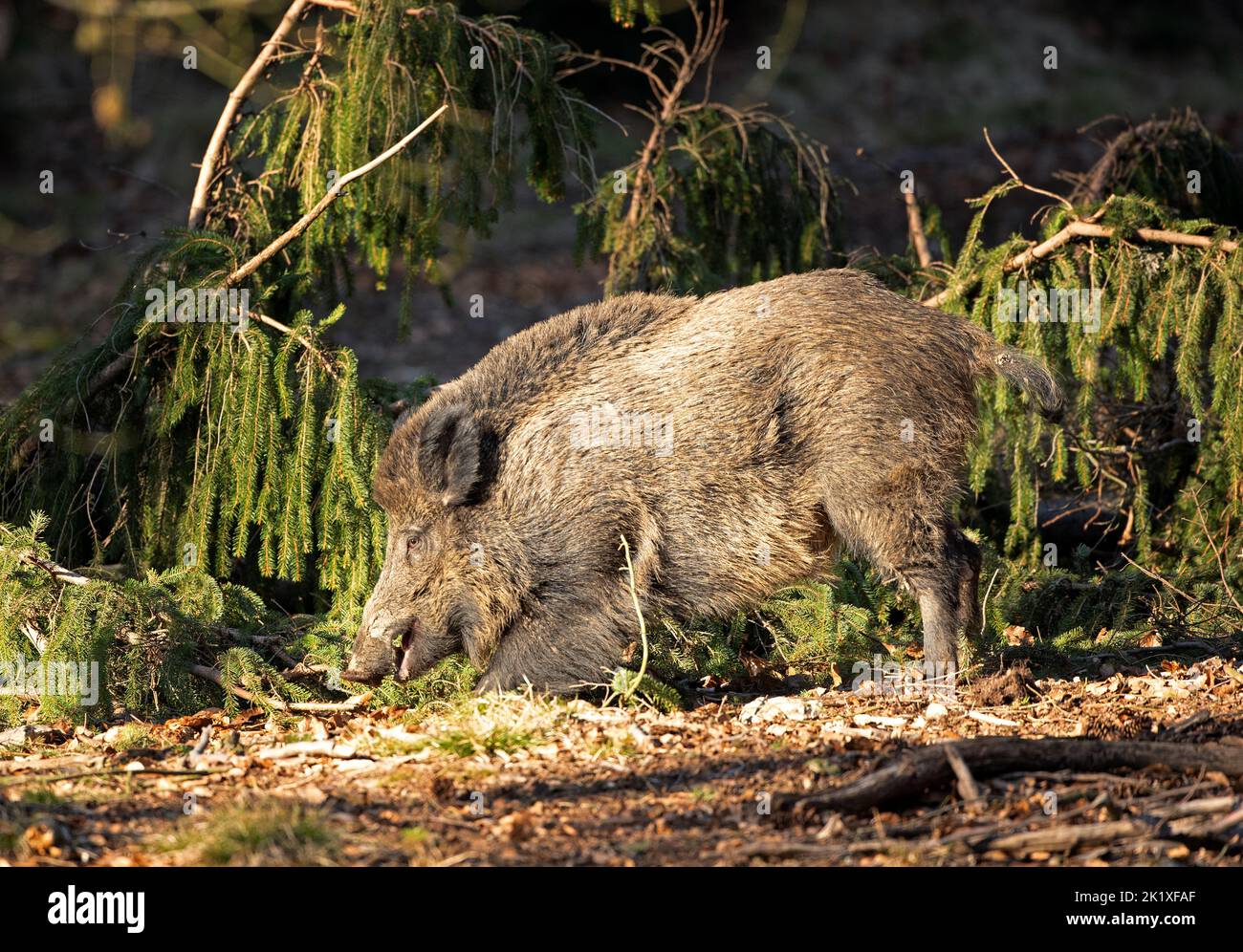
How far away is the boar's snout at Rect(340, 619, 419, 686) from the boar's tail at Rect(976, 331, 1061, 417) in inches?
106

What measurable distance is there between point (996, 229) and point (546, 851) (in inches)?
627

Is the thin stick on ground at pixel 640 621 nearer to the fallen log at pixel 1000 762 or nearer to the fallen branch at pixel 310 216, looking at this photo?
the fallen log at pixel 1000 762

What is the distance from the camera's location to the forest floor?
3607 mm

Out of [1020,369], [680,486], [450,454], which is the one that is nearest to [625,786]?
[680,486]

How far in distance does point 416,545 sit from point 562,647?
78cm

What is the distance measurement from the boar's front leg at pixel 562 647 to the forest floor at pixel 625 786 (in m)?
0.23

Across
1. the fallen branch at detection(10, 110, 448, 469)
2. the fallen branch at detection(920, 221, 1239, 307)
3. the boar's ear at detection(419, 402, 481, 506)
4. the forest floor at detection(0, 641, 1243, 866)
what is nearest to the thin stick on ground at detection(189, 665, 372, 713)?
the forest floor at detection(0, 641, 1243, 866)

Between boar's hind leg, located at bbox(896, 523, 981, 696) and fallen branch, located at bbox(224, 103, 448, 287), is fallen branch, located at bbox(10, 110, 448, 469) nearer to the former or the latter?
fallen branch, located at bbox(224, 103, 448, 287)

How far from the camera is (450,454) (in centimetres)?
568

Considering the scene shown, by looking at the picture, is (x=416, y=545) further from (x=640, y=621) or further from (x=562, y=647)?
(x=640, y=621)

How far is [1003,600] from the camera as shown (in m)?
6.82

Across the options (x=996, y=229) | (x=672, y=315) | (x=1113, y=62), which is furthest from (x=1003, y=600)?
(x=1113, y=62)

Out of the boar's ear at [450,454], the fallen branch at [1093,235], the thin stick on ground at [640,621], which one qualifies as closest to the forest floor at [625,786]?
the thin stick on ground at [640,621]

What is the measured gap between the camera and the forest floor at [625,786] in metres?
3.61
